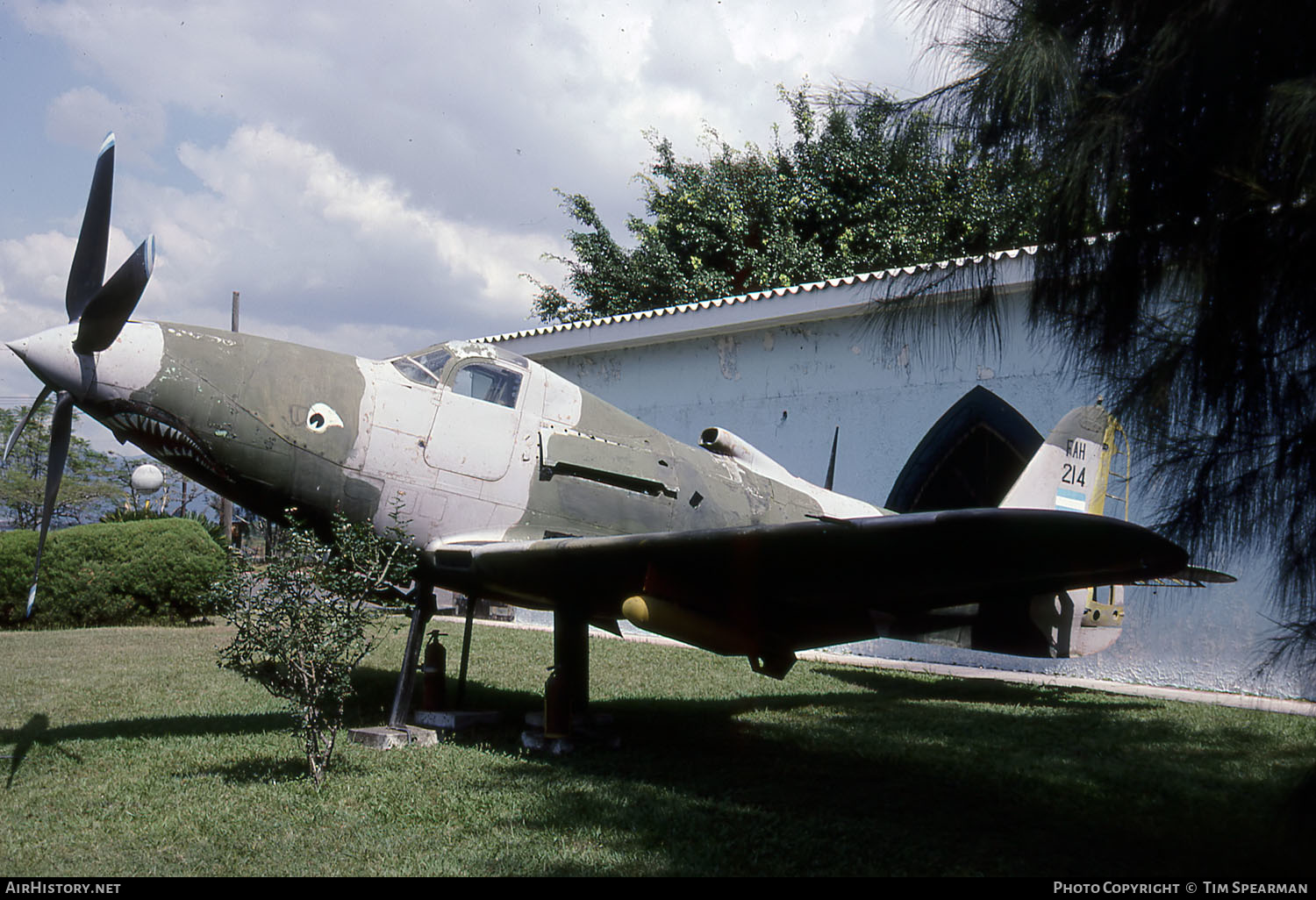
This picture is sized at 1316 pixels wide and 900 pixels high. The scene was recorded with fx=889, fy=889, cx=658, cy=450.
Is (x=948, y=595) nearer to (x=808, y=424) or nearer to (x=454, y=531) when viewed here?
(x=454, y=531)

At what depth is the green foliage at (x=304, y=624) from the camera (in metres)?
4.50

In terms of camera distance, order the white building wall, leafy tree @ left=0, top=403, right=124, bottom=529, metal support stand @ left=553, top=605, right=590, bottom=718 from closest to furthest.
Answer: metal support stand @ left=553, top=605, right=590, bottom=718
the white building wall
leafy tree @ left=0, top=403, right=124, bottom=529

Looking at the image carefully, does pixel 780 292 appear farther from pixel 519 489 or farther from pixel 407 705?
pixel 407 705

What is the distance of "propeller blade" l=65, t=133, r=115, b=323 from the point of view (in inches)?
200

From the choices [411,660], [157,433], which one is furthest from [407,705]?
[157,433]

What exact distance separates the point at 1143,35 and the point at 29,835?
5253mm

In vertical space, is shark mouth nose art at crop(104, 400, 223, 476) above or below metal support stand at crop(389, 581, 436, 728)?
above

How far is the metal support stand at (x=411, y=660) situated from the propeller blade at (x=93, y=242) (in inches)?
103

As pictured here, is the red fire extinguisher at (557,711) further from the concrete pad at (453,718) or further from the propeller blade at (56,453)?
the propeller blade at (56,453)

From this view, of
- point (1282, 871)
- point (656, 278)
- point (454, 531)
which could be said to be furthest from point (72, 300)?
point (656, 278)

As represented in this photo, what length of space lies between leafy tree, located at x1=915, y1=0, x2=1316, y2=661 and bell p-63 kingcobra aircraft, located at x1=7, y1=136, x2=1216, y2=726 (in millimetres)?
690
